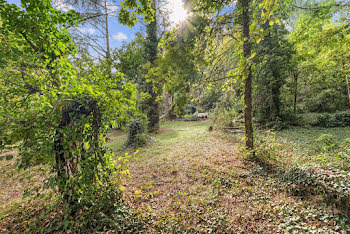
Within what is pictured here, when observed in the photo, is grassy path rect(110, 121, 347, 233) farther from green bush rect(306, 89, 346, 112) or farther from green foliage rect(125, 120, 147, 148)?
green bush rect(306, 89, 346, 112)

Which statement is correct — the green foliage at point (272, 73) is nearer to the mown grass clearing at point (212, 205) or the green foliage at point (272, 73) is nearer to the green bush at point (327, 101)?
the green bush at point (327, 101)

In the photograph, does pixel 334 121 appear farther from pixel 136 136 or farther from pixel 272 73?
pixel 136 136

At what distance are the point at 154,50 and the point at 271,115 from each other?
939 centimetres

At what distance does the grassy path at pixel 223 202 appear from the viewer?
216 centimetres

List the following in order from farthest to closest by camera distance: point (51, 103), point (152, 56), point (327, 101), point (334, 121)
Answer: point (327, 101) < point (152, 56) < point (334, 121) < point (51, 103)

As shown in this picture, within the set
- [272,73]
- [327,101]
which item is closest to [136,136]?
[272,73]

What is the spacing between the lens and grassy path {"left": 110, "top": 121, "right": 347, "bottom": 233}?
2158 mm

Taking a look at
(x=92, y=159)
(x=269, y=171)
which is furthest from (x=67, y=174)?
(x=269, y=171)

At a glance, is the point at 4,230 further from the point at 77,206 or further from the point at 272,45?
the point at 272,45

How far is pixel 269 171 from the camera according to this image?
12.2 ft

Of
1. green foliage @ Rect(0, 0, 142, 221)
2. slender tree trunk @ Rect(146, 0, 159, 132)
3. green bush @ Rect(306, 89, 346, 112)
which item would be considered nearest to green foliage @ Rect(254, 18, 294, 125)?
green bush @ Rect(306, 89, 346, 112)

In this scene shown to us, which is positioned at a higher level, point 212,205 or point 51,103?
point 51,103

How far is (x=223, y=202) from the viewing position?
2.79 metres

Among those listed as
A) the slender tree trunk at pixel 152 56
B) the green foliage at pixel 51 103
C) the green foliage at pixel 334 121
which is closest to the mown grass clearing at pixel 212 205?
the green foliage at pixel 51 103
